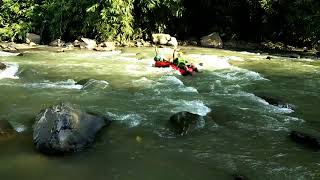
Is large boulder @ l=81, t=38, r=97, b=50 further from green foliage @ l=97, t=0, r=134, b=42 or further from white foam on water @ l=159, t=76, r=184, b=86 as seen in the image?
white foam on water @ l=159, t=76, r=184, b=86

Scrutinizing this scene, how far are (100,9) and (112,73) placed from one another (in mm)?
7690

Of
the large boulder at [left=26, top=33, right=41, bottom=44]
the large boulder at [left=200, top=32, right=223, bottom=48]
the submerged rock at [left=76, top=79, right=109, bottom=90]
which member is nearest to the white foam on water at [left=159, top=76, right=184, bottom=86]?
the submerged rock at [left=76, top=79, right=109, bottom=90]

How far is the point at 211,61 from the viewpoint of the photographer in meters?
16.0

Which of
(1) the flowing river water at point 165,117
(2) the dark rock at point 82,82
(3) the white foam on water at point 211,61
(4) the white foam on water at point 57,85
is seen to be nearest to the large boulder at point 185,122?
(1) the flowing river water at point 165,117

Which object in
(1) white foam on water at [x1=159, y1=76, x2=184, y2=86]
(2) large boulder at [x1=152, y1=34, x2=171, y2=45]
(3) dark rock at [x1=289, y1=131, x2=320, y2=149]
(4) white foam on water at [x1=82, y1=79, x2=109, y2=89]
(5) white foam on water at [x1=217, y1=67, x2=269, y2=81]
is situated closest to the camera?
(3) dark rock at [x1=289, y1=131, x2=320, y2=149]

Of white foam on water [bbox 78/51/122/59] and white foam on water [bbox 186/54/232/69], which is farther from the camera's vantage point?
white foam on water [bbox 78/51/122/59]

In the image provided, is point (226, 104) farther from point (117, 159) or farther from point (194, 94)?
point (117, 159)

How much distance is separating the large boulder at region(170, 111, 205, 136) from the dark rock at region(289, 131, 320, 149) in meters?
1.59

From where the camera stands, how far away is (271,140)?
7.43 metres

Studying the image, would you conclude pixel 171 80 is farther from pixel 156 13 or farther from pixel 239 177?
pixel 156 13

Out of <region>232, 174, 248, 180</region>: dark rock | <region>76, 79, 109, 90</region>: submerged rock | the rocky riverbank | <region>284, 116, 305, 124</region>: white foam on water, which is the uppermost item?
the rocky riverbank

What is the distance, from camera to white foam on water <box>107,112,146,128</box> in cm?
810

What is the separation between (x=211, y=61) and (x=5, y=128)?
981 centimetres

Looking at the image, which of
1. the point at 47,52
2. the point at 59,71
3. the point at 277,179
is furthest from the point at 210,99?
the point at 47,52
